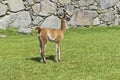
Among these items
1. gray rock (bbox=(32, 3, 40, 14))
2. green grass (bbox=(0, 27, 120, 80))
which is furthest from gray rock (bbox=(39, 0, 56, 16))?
green grass (bbox=(0, 27, 120, 80))

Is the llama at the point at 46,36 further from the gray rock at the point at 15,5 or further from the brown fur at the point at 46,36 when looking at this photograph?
the gray rock at the point at 15,5

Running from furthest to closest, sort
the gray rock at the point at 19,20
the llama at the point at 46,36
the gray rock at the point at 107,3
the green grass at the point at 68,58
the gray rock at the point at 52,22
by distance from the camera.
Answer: the gray rock at the point at 107,3 → the gray rock at the point at 52,22 → the gray rock at the point at 19,20 → the llama at the point at 46,36 → the green grass at the point at 68,58

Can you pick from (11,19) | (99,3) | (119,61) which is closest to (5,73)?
(119,61)

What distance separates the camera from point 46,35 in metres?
12.3

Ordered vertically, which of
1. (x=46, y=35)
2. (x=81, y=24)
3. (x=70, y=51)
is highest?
(x=46, y=35)

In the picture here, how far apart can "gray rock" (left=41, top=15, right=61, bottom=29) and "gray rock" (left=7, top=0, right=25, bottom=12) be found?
54.4 inches

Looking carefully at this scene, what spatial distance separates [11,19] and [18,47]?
537cm

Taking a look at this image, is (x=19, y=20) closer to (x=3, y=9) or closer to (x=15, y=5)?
(x=15, y=5)

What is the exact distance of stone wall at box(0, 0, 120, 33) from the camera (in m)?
21.1

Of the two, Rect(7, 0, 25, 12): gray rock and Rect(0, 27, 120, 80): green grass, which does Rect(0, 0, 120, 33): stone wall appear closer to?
Rect(7, 0, 25, 12): gray rock

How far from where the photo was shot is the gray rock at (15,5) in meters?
21.1

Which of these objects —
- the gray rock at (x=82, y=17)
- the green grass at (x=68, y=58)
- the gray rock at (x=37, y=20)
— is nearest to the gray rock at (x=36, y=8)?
the gray rock at (x=37, y=20)

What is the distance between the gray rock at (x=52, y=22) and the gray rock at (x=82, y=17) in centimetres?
73

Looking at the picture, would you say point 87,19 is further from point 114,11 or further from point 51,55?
point 51,55
